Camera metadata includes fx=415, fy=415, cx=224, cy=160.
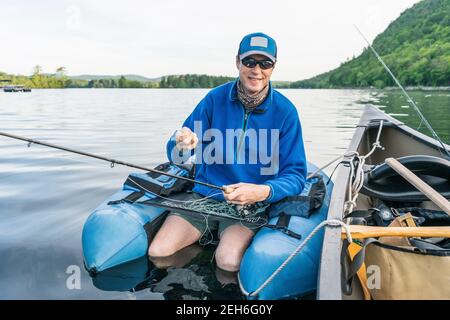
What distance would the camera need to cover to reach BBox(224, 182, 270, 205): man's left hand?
3.78 m

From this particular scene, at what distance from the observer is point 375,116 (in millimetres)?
8281

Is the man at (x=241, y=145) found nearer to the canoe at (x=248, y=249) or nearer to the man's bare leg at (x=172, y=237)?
the man's bare leg at (x=172, y=237)

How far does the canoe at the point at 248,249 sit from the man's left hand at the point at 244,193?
323 mm

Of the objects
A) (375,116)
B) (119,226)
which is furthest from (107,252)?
(375,116)

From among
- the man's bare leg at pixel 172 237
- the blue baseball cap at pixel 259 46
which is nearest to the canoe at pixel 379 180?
the blue baseball cap at pixel 259 46

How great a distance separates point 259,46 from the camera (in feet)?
13.3

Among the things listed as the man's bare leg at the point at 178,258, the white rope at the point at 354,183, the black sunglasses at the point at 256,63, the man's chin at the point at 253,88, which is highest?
the black sunglasses at the point at 256,63

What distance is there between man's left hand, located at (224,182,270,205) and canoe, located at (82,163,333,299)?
32 cm

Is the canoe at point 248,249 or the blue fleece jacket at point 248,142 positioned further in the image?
the blue fleece jacket at point 248,142

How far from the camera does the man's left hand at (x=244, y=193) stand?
3779 millimetres

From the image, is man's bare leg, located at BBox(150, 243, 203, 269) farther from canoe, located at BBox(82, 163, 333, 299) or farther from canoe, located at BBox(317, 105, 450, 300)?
canoe, located at BBox(317, 105, 450, 300)
